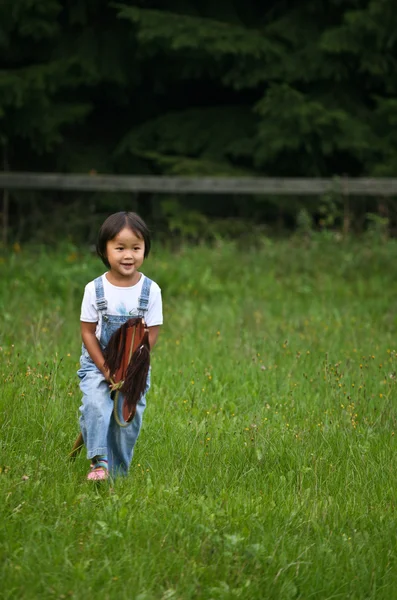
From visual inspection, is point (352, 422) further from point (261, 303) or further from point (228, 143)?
point (228, 143)

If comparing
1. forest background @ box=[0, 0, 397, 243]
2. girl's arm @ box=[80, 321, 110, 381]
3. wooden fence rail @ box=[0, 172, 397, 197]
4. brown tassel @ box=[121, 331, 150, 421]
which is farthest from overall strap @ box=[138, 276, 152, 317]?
wooden fence rail @ box=[0, 172, 397, 197]

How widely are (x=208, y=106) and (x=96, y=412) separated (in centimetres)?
1091

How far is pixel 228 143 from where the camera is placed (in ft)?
43.9

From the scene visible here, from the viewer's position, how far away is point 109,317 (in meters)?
4.16

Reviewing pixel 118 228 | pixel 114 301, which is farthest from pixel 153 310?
pixel 118 228

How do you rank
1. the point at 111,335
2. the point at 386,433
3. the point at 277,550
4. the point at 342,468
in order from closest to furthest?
the point at 277,550 → the point at 111,335 → the point at 342,468 → the point at 386,433

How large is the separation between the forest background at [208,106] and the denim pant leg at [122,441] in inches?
297

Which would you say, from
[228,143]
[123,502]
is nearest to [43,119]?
[228,143]

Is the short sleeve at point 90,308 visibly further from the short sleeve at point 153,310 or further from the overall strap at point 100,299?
the short sleeve at point 153,310

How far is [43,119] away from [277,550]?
997 centimetres

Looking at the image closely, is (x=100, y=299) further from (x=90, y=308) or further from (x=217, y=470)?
(x=217, y=470)

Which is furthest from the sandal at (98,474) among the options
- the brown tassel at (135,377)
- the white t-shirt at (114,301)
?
the white t-shirt at (114,301)

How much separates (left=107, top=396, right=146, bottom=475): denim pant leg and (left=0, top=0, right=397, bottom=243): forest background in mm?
7535

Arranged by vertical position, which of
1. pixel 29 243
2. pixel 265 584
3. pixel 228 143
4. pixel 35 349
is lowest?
pixel 265 584
